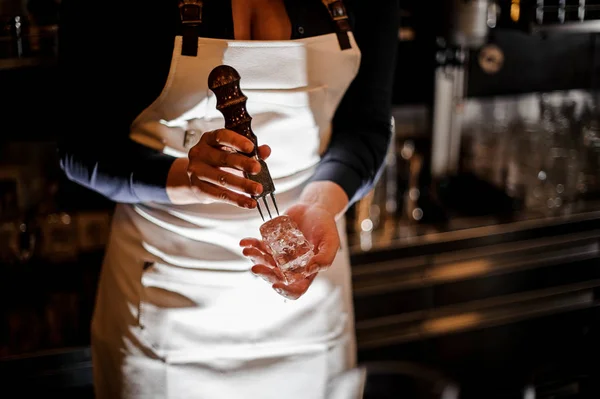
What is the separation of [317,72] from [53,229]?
4.08 feet

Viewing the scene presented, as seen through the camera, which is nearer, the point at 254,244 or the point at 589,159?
the point at 254,244

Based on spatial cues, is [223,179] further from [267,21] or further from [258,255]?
[267,21]

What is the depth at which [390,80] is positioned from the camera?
136 cm

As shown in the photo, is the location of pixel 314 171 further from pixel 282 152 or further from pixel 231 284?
pixel 231 284

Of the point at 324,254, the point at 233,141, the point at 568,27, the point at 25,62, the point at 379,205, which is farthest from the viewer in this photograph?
the point at 379,205

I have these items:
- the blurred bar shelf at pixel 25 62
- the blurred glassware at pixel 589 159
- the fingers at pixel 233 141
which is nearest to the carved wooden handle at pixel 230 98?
the fingers at pixel 233 141

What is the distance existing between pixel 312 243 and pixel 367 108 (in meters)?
0.40

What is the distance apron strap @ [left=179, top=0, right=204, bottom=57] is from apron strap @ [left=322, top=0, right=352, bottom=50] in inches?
9.8

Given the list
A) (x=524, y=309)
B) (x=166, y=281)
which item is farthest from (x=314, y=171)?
(x=524, y=309)

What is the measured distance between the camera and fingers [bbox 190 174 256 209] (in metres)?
0.95

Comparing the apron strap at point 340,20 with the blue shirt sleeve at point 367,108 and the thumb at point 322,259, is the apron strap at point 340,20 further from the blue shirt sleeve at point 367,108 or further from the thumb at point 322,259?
the thumb at point 322,259

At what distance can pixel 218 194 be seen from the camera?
986mm

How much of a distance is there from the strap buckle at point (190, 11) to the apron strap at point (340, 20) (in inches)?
10.0

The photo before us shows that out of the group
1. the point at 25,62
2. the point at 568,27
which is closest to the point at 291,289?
the point at 25,62
